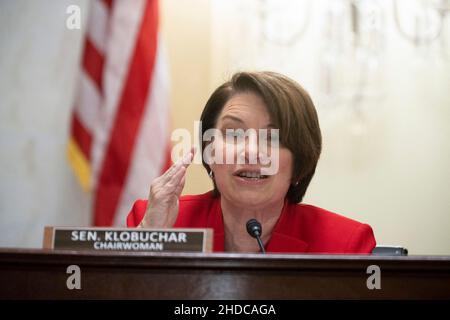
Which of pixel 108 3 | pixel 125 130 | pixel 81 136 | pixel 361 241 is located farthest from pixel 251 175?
pixel 108 3

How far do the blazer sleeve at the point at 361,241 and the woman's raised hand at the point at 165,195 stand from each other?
0.48 meters

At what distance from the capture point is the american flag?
265 centimetres

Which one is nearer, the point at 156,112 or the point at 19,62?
the point at 156,112

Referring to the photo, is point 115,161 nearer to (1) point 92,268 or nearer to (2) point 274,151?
(2) point 274,151

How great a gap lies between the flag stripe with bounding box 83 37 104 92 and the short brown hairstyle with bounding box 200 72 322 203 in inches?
39.4

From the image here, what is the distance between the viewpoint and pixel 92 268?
1.22 metres

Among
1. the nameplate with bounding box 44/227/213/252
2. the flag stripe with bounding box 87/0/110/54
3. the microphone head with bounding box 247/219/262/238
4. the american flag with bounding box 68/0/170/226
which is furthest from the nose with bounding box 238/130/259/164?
the flag stripe with bounding box 87/0/110/54

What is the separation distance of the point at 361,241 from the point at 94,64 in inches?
58.8

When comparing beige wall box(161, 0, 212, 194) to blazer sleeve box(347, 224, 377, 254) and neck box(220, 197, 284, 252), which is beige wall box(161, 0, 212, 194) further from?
blazer sleeve box(347, 224, 377, 254)

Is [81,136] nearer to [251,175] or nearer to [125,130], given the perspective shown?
[125,130]

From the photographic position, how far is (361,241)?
1743 millimetres

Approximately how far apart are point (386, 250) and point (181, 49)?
151cm

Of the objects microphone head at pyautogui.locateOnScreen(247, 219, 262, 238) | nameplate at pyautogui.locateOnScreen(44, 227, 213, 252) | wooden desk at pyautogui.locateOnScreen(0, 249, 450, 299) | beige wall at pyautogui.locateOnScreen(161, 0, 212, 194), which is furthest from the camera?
beige wall at pyautogui.locateOnScreen(161, 0, 212, 194)
